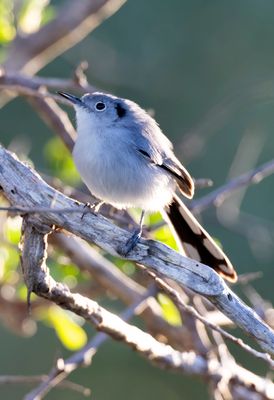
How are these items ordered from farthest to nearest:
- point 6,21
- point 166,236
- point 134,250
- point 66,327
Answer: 1. point 66,327
2. point 6,21
3. point 166,236
4. point 134,250

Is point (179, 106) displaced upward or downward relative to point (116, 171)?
downward

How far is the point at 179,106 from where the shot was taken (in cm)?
686

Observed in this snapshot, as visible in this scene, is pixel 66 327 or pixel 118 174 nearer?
pixel 118 174

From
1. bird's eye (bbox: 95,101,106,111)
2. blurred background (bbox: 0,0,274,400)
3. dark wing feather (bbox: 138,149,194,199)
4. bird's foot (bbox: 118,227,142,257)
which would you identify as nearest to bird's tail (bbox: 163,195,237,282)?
dark wing feather (bbox: 138,149,194,199)

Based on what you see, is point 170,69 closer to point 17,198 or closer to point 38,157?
point 38,157

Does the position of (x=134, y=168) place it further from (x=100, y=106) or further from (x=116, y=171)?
(x=100, y=106)

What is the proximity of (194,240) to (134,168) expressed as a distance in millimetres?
382

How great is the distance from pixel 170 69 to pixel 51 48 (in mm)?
2903

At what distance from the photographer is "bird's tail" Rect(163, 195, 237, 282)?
309 centimetres

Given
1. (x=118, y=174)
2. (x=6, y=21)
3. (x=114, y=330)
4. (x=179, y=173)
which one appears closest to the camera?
(x=114, y=330)

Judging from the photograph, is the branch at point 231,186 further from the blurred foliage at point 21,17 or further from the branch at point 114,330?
the blurred foliage at point 21,17

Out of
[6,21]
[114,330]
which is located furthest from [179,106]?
[114,330]

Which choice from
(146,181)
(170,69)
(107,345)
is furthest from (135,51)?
(146,181)

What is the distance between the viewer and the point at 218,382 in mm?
3107
